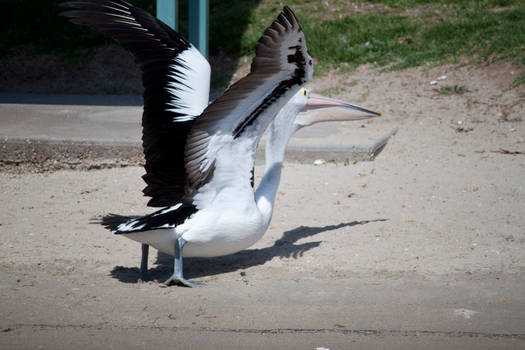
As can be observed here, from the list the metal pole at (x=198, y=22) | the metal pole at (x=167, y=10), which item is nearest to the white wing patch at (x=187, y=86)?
the metal pole at (x=167, y=10)

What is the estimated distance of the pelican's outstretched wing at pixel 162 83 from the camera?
12.4ft

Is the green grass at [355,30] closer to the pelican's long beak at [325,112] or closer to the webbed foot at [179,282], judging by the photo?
the pelican's long beak at [325,112]

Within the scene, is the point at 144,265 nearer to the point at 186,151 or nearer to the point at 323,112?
the point at 186,151

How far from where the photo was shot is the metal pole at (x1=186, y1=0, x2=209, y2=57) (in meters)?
9.16

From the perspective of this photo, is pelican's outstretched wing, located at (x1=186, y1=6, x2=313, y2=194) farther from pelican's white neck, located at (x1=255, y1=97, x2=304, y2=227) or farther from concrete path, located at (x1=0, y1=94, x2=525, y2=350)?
concrete path, located at (x1=0, y1=94, x2=525, y2=350)

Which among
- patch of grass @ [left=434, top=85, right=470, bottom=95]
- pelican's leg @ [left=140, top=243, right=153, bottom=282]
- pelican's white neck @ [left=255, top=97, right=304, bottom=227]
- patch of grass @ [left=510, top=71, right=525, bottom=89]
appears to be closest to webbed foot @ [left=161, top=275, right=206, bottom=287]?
pelican's leg @ [left=140, top=243, right=153, bottom=282]

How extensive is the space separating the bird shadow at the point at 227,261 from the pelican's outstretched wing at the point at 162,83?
0.51 metres

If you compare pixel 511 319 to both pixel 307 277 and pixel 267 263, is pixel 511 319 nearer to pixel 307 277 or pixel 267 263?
pixel 307 277

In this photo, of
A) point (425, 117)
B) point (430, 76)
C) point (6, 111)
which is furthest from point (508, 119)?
point (6, 111)

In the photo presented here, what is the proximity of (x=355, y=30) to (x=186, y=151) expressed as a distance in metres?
8.40

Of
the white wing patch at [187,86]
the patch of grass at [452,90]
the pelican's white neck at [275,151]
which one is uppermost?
the white wing patch at [187,86]

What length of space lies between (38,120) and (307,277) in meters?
4.54

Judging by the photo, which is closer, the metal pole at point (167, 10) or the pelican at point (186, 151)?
the pelican at point (186, 151)

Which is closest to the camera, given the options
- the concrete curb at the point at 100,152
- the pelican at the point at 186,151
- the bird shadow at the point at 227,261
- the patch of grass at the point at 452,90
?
the pelican at the point at 186,151
